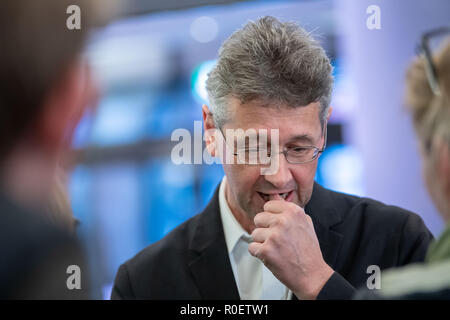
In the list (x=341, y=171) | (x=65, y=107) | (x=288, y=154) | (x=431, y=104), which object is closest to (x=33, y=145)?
(x=65, y=107)

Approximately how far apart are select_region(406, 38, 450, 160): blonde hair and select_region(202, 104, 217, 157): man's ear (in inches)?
20.3

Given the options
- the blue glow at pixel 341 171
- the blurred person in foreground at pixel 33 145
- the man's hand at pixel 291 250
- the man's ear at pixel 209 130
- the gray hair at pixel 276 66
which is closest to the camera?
the blurred person in foreground at pixel 33 145

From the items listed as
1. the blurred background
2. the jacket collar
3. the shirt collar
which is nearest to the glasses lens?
the jacket collar

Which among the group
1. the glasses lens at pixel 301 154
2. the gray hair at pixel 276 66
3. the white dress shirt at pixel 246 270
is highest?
the gray hair at pixel 276 66

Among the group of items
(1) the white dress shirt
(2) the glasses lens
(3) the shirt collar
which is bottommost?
(1) the white dress shirt

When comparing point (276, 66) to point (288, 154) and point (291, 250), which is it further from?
point (291, 250)

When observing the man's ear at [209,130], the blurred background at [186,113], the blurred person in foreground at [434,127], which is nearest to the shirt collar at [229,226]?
the man's ear at [209,130]

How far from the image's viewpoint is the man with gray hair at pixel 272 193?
47.8 inches

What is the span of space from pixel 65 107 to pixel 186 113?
2778 millimetres

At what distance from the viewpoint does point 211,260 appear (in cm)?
131

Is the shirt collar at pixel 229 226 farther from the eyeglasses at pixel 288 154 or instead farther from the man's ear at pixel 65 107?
the man's ear at pixel 65 107

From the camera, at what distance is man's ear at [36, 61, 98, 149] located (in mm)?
620

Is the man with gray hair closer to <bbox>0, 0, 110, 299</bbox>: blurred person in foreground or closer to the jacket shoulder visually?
the jacket shoulder

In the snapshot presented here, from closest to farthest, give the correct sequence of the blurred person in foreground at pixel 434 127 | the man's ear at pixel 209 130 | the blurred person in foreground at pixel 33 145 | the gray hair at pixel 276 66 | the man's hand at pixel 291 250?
the blurred person in foreground at pixel 33 145, the blurred person in foreground at pixel 434 127, the man's hand at pixel 291 250, the gray hair at pixel 276 66, the man's ear at pixel 209 130
